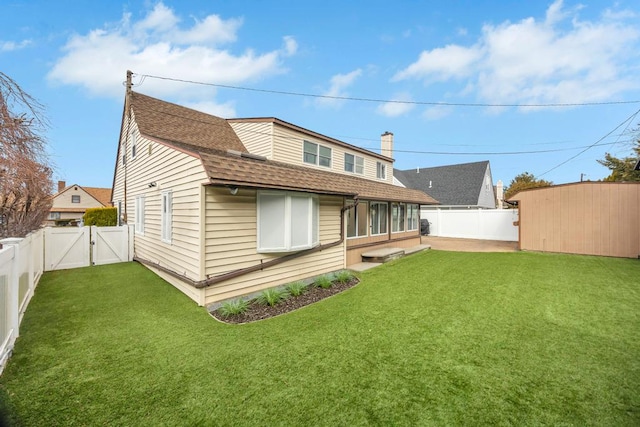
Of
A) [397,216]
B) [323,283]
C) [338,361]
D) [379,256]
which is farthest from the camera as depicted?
[397,216]

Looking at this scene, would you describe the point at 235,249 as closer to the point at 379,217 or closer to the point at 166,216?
the point at 166,216

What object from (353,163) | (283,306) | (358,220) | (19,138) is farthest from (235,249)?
(353,163)

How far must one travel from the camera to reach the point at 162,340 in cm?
436

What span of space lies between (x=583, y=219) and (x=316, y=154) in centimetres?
1260

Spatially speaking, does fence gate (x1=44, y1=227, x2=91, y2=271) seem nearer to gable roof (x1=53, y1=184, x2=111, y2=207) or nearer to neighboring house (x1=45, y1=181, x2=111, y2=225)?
neighboring house (x1=45, y1=181, x2=111, y2=225)

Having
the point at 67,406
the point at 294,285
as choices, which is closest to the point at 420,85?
the point at 294,285

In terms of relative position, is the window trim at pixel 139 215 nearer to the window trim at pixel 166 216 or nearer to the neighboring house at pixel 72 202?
the window trim at pixel 166 216

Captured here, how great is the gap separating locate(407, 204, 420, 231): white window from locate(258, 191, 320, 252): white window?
359 inches

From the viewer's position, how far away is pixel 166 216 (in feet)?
25.1

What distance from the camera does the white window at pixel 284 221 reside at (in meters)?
6.74

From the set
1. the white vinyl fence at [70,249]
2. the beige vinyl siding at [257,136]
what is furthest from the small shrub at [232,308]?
the beige vinyl siding at [257,136]

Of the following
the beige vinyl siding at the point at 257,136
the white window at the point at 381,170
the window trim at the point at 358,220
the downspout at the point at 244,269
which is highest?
the beige vinyl siding at the point at 257,136

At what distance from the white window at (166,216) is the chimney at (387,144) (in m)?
14.7

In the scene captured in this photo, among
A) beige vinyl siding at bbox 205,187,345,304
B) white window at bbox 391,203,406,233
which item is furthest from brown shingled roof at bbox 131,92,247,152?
white window at bbox 391,203,406,233
